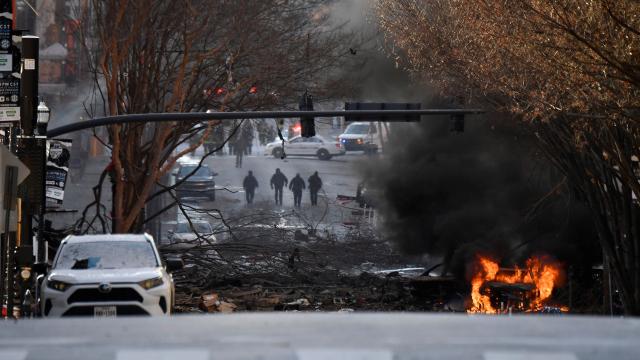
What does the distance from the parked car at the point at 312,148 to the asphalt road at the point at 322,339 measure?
63870mm

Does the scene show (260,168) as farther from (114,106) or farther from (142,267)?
(142,267)

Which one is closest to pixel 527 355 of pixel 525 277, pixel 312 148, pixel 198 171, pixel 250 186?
pixel 525 277

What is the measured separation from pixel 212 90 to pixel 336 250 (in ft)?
22.3

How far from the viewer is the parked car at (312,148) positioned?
67.4 m

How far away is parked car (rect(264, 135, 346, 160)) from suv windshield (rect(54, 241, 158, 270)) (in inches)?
2023

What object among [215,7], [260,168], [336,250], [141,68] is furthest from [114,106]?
[260,168]

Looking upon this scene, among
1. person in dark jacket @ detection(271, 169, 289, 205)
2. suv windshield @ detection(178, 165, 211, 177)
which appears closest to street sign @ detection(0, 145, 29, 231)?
person in dark jacket @ detection(271, 169, 289, 205)

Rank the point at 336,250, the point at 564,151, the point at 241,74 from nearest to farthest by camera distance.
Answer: the point at 564,151 < the point at 241,74 < the point at 336,250

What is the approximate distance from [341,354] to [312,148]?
65.5 metres

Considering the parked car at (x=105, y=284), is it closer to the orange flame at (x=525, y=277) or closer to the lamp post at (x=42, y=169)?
the lamp post at (x=42, y=169)

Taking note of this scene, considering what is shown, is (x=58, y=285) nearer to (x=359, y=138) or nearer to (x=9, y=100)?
(x=9, y=100)

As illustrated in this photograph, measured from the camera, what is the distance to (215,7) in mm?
31688

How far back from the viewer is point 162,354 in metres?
2.96

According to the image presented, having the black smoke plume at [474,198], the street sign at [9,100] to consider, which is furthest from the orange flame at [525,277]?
the street sign at [9,100]
